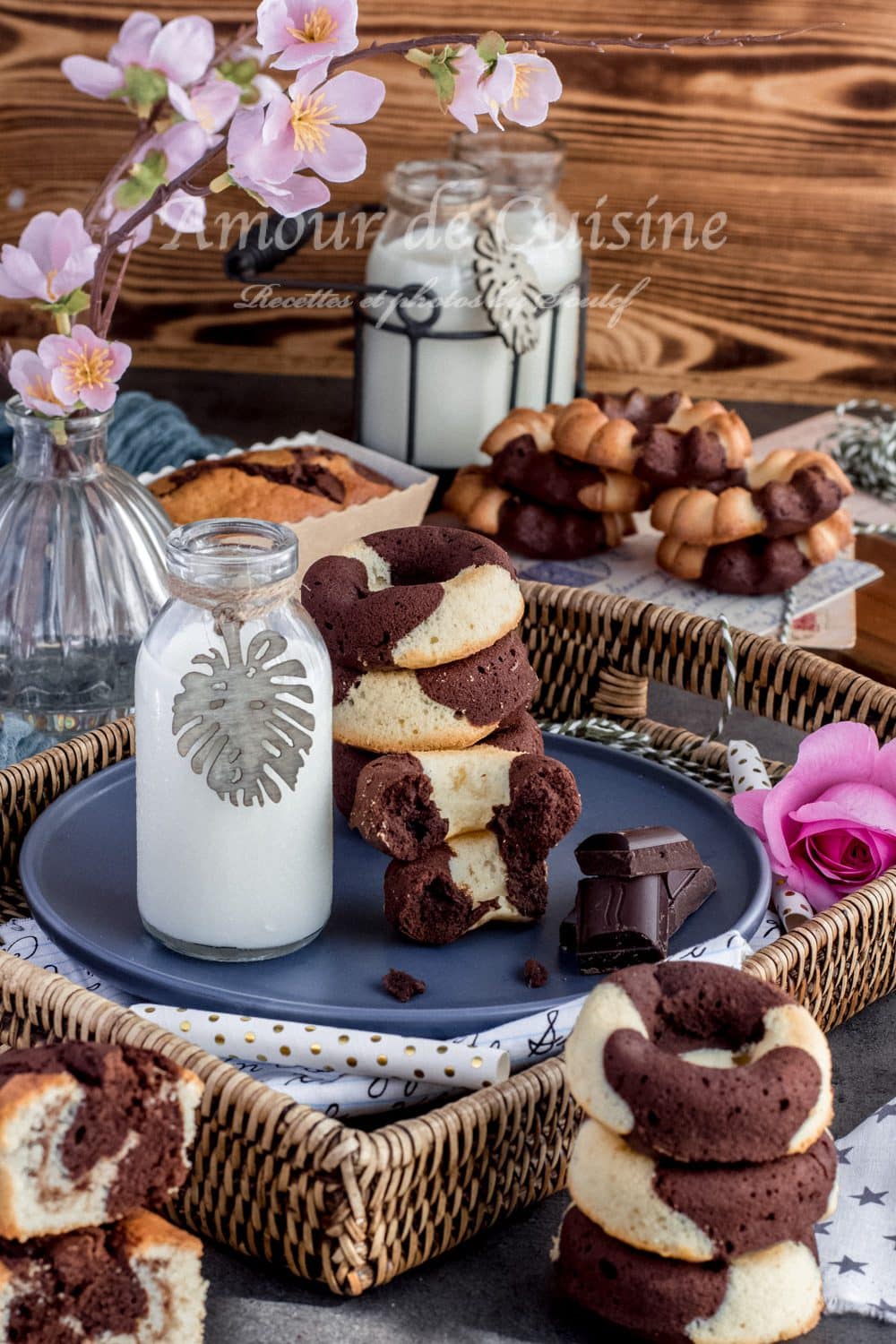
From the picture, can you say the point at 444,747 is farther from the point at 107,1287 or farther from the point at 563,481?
the point at 563,481

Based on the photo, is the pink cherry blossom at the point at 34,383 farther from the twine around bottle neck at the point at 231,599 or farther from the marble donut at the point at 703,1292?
the marble donut at the point at 703,1292

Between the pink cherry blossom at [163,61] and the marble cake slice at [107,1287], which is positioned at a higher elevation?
the pink cherry blossom at [163,61]

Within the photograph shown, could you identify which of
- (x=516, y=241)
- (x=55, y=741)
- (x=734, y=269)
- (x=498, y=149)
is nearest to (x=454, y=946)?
(x=55, y=741)

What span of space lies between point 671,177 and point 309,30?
3.94 ft

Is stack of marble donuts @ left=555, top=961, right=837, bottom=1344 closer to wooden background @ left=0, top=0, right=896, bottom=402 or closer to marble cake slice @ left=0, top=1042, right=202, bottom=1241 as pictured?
marble cake slice @ left=0, top=1042, right=202, bottom=1241

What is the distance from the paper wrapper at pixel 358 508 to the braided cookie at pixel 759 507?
0.21 m

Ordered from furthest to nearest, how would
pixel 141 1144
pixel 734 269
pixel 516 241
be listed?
pixel 734 269 → pixel 516 241 → pixel 141 1144

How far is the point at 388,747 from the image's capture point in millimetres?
781

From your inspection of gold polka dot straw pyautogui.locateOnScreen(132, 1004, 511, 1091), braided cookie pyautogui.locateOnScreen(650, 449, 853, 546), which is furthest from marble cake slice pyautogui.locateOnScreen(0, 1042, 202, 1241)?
braided cookie pyautogui.locateOnScreen(650, 449, 853, 546)

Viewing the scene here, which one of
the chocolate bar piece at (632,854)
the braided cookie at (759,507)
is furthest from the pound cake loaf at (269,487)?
the chocolate bar piece at (632,854)

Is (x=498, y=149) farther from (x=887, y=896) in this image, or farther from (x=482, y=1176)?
(x=482, y=1176)

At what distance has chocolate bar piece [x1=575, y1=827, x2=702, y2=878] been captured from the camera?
735 mm

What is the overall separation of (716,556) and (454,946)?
661mm

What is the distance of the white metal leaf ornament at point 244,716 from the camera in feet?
2.31
